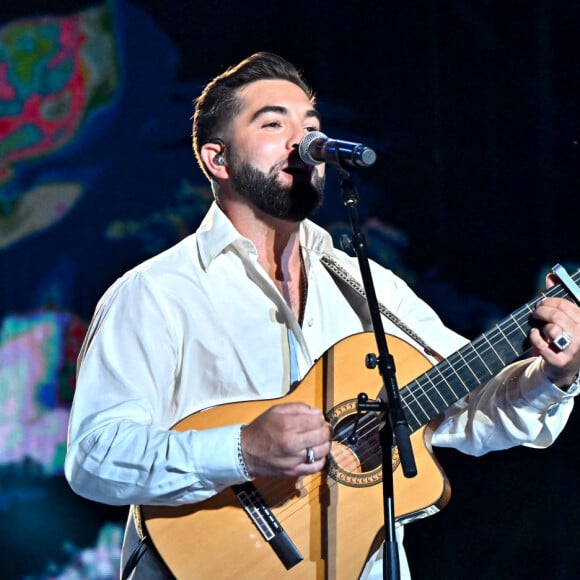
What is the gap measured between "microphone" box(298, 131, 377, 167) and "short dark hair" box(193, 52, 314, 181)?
436mm

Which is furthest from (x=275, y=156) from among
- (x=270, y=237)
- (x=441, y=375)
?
(x=441, y=375)

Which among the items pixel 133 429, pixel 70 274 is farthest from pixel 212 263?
pixel 70 274

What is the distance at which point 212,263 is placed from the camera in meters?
2.75

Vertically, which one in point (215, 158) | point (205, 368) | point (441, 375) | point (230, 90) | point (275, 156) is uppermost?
point (230, 90)

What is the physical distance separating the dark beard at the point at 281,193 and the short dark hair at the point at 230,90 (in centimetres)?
24

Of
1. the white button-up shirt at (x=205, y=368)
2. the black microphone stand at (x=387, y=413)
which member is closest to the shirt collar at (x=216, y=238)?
the white button-up shirt at (x=205, y=368)

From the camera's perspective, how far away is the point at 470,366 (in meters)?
2.54

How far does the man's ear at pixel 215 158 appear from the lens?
299cm

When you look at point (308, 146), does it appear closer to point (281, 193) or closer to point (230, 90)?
point (281, 193)

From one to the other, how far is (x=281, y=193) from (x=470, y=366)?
78 cm

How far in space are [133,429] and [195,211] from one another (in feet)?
6.09

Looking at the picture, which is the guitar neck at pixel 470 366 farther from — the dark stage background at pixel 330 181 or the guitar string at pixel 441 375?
the dark stage background at pixel 330 181

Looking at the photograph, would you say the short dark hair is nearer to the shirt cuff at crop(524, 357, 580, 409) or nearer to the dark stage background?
the dark stage background

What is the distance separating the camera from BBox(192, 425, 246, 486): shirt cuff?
7.27 feet
